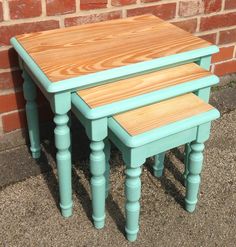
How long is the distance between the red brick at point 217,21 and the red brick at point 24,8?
3.20 feet

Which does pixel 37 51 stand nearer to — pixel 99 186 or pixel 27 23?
pixel 27 23

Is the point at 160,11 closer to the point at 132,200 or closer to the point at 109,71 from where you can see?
the point at 109,71

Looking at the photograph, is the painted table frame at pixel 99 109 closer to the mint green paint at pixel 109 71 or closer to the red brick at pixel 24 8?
the mint green paint at pixel 109 71

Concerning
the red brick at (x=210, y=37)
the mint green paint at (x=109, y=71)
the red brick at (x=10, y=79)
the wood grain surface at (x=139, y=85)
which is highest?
the mint green paint at (x=109, y=71)

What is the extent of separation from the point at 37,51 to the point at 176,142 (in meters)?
0.66

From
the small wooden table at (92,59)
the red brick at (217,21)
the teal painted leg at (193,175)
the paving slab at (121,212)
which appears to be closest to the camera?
the small wooden table at (92,59)

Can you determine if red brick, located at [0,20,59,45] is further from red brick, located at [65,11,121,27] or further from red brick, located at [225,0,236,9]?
red brick, located at [225,0,236,9]

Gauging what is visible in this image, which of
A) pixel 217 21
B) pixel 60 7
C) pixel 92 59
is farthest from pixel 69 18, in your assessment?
pixel 217 21

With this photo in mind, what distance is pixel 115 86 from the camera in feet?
5.29

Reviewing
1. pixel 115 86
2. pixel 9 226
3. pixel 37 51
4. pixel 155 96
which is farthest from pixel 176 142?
pixel 9 226

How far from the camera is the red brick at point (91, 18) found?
2.08 m

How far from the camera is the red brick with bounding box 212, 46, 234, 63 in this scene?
268 centimetres

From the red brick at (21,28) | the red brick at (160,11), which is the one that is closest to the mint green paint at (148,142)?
the red brick at (21,28)

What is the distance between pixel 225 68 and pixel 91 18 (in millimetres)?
1067
